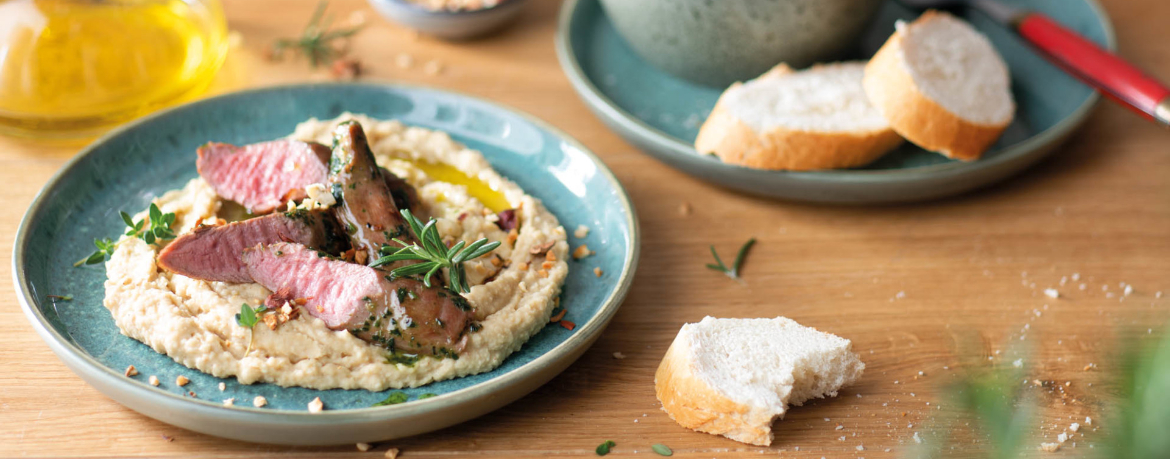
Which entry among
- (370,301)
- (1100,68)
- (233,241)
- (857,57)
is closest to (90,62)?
(233,241)

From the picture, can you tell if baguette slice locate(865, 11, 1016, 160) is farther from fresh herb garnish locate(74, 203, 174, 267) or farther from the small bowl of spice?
fresh herb garnish locate(74, 203, 174, 267)

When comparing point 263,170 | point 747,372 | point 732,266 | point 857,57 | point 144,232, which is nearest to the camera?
point 747,372

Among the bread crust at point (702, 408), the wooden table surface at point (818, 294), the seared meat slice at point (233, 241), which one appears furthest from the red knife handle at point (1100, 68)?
the seared meat slice at point (233, 241)

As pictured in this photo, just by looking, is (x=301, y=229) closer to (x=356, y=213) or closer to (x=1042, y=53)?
(x=356, y=213)

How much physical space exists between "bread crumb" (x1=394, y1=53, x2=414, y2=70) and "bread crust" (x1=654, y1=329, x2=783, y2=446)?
1828 mm

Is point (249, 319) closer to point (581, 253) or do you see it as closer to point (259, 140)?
point (581, 253)

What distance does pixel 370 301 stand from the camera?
183cm

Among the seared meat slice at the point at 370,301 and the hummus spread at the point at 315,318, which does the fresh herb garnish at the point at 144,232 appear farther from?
the seared meat slice at the point at 370,301

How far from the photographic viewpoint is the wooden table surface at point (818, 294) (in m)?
1.83

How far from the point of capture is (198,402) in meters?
1.62

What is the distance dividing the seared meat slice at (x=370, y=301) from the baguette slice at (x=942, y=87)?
56.6 inches

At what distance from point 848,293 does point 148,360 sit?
1713 mm

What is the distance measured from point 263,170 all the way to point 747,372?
52.9 inches

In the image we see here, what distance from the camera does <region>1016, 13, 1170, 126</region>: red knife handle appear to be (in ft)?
8.00
